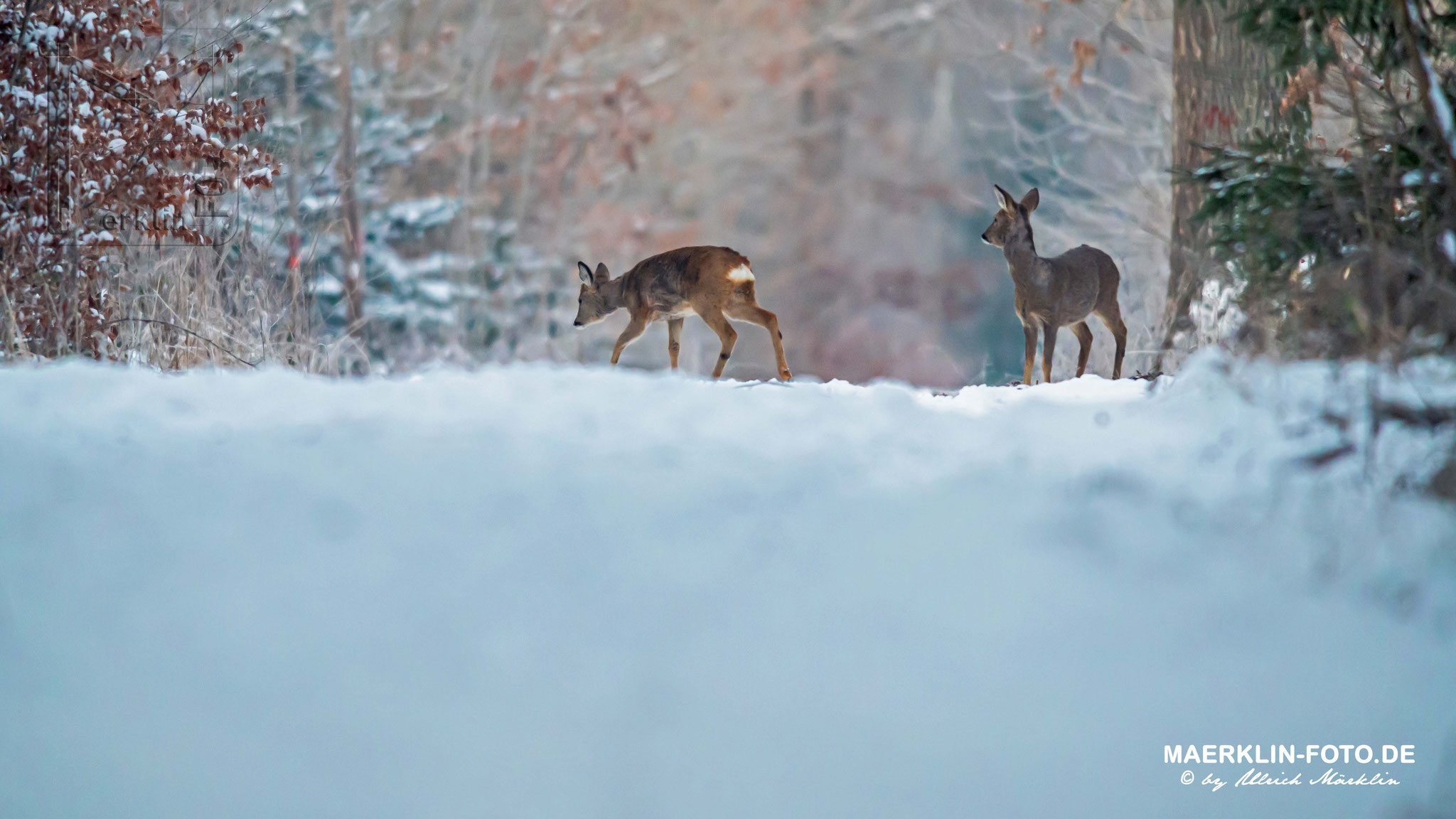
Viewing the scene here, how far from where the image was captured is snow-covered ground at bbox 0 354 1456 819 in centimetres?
222

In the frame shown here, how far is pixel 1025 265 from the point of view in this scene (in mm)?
6457

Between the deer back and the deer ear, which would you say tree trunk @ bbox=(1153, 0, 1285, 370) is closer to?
the deer ear

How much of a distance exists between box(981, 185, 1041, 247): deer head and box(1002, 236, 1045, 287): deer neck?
6cm

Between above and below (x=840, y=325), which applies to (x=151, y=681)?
below

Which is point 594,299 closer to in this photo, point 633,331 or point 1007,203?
point 633,331

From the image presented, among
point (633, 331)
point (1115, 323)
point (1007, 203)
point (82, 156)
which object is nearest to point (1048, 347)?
point (1115, 323)

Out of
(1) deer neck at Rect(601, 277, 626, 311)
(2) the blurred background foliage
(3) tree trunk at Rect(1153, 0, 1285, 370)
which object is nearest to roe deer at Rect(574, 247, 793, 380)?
(1) deer neck at Rect(601, 277, 626, 311)

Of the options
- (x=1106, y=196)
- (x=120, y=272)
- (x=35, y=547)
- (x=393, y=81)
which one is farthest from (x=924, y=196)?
(x=35, y=547)

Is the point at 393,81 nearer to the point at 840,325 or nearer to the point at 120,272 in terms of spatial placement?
the point at 840,325

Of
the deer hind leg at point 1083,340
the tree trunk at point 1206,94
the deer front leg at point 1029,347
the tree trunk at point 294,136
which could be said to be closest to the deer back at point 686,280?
the deer front leg at point 1029,347

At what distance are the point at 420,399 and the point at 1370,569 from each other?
263 centimetres

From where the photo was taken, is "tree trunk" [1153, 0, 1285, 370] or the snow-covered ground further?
"tree trunk" [1153, 0, 1285, 370]

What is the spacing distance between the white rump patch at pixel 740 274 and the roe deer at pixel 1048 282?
1.31 metres

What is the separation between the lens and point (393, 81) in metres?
Result: 20.0
